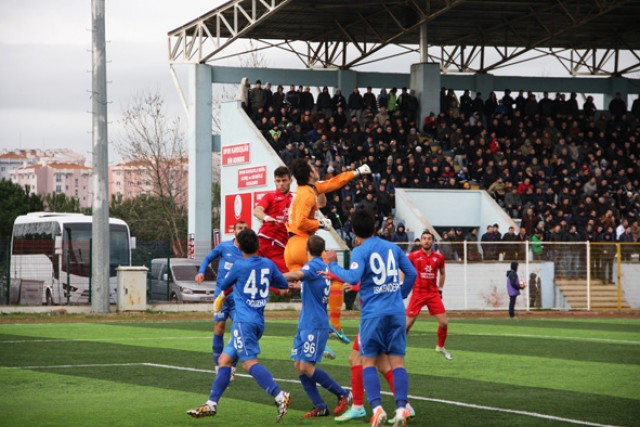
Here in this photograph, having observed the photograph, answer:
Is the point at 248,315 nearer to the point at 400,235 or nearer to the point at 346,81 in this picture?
the point at 400,235

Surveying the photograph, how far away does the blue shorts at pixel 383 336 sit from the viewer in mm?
10398

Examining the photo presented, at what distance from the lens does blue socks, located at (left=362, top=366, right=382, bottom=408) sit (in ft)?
33.6

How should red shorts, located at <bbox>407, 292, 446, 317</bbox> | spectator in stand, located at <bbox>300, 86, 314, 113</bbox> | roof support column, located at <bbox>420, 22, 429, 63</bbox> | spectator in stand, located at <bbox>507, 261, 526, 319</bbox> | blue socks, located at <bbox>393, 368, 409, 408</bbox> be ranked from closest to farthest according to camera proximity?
blue socks, located at <bbox>393, 368, 409, 408</bbox> → red shorts, located at <bbox>407, 292, 446, 317</bbox> → spectator in stand, located at <bbox>507, 261, 526, 319</bbox> → spectator in stand, located at <bbox>300, 86, 314, 113</bbox> → roof support column, located at <bbox>420, 22, 429, 63</bbox>

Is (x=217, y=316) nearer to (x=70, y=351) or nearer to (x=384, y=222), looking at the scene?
(x=70, y=351)

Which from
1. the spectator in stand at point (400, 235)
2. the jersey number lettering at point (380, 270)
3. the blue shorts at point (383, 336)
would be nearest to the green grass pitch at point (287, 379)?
the blue shorts at point (383, 336)

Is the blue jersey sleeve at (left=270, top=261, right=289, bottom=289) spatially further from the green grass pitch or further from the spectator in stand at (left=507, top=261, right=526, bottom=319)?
the spectator in stand at (left=507, top=261, right=526, bottom=319)

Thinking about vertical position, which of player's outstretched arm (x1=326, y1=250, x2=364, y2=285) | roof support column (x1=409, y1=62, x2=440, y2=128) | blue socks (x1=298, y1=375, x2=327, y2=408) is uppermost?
roof support column (x1=409, y1=62, x2=440, y2=128)

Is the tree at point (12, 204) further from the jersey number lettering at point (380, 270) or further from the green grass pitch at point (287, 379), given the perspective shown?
the jersey number lettering at point (380, 270)

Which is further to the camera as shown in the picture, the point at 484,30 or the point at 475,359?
the point at 484,30

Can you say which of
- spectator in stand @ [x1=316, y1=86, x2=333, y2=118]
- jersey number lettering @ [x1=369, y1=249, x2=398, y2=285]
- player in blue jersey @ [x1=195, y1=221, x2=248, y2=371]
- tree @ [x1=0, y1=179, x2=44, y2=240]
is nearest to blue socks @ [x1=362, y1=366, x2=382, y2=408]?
jersey number lettering @ [x1=369, y1=249, x2=398, y2=285]

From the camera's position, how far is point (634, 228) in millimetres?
39656

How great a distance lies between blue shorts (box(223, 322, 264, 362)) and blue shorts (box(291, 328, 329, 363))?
493 mm

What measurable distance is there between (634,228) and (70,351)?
2593 centimetres

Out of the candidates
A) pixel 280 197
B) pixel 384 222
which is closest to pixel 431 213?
pixel 384 222
